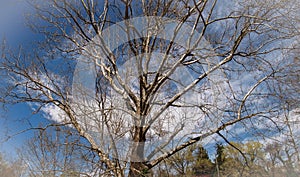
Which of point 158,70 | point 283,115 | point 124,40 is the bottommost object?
point 283,115

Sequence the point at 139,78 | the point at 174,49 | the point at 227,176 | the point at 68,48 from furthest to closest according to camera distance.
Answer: the point at 227,176 < the point at 68,48 < the point at 174,49 < the point at 139,78

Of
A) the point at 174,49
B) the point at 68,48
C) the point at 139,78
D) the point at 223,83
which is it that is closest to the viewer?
the point at 223,83

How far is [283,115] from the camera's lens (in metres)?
3.00

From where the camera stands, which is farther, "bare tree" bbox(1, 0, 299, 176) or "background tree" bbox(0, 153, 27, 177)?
"background tree" bbox(0, 153, 27, 177)

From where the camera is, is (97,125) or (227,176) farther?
(227,176)

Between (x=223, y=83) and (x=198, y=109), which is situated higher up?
(x=223, y=83)

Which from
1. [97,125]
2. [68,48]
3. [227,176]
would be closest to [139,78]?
[97,125]

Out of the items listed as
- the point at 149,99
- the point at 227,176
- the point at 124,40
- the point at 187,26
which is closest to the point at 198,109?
the point at 149,99

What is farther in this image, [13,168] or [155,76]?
[13,168]

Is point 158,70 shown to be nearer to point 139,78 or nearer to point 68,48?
point 139,78

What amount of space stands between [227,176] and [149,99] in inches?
259

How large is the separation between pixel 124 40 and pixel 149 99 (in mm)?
953

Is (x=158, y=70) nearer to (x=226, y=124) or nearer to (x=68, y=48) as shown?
(x=226, y=124)

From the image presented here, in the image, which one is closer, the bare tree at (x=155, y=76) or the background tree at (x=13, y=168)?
the bare tree at (x=155, y=76)
